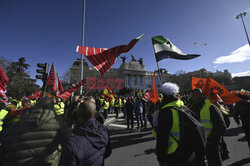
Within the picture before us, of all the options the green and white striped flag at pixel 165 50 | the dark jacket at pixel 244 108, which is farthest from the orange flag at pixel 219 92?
the green and white striped flag at pixel 165 50

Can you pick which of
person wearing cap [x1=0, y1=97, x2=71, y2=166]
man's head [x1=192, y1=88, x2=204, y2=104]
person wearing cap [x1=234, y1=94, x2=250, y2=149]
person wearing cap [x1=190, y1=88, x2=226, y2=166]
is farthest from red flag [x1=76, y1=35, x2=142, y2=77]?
person wearing cap [x1=234, y1=94, x2=250, y2=149]

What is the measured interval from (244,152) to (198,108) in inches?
107

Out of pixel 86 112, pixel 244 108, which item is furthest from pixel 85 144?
pixel 244 108

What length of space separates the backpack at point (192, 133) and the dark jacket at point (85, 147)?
3.22 ft

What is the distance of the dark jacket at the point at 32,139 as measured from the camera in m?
1.39

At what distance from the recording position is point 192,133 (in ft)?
4.85

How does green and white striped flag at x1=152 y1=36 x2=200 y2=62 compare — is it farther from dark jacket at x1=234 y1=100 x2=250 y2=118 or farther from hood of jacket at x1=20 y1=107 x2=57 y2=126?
hood of jacket at x1=20 y1=107 x2=57 y2=126

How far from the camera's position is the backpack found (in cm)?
145

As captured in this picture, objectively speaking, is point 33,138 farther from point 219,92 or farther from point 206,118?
point 219,92

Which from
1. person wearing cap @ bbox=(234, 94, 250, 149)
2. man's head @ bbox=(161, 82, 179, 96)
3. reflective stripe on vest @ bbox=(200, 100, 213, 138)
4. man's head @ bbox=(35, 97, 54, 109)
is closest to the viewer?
man's head @ bbox=(35, 97, 54, 109)

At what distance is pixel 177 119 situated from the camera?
153cm

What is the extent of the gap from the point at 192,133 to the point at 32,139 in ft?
6.18

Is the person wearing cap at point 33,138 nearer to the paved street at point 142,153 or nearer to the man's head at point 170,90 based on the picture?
the man's head at point 170,90

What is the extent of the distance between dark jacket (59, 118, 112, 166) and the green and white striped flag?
10.1 feet
